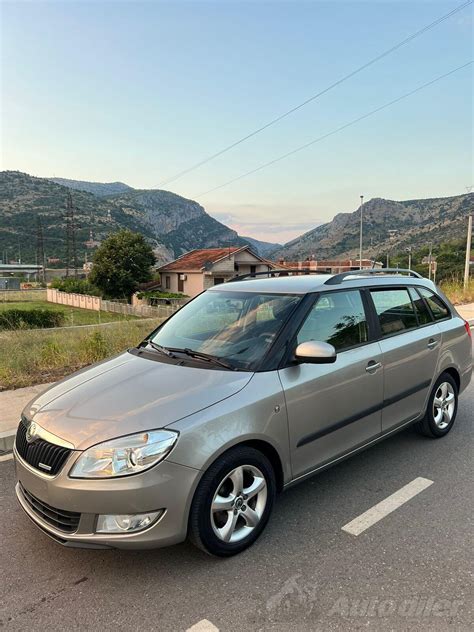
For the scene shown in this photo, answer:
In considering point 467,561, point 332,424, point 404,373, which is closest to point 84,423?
point 332,424

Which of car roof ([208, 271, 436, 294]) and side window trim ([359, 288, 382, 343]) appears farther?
side window trim ([359, 288, 382, 343])

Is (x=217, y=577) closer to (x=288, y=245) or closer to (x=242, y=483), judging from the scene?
(x=242, y=483)

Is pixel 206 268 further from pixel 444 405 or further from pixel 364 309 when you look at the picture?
pixel 364 309

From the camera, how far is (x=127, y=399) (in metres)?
2.60

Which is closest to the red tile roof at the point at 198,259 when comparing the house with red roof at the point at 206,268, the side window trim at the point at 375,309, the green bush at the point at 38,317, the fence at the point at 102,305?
the house with red roof at the point at 206,268

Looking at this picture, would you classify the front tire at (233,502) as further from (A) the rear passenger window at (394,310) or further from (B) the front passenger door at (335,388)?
(A) the rear passenger window at (394,310)

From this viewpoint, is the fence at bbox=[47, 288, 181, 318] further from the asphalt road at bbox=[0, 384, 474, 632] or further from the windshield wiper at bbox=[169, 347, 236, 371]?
the asphalt road at bbox=[0, 384, 474, 632]

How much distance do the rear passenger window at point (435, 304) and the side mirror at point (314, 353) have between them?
2.08m

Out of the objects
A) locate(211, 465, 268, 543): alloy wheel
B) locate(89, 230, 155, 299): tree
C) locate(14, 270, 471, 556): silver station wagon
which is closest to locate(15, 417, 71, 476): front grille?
locate(14, 270, 471, 556): silver station wagon

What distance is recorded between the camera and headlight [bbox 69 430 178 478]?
2.27m

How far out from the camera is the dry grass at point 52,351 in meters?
6.34

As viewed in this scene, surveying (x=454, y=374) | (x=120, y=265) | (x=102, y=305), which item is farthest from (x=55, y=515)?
(x=120, y=265)

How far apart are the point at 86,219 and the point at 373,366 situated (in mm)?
121938

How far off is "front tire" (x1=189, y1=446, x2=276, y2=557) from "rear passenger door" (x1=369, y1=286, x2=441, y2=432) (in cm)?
140
